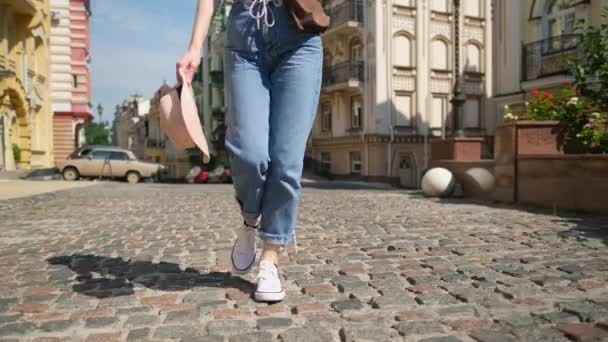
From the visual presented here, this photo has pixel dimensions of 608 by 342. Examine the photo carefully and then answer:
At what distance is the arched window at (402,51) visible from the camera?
2719 centimetres

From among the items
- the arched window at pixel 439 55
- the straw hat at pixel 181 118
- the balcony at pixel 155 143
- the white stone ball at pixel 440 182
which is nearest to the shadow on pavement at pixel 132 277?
the straw hat at pixel 181 118

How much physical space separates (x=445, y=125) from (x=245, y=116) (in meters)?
27.1

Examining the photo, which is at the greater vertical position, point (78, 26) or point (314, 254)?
point (78, 26)

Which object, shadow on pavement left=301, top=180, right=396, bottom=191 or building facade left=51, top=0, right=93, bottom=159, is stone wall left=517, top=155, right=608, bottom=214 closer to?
shadow on pavement left=301, top=180, right=396, bottom=191

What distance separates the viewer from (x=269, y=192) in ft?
8.66

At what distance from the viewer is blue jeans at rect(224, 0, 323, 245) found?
255 cm

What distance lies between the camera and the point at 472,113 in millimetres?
29688

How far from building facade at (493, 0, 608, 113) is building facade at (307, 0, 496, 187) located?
10822 millimetres

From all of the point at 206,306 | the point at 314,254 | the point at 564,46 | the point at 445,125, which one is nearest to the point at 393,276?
the point at 314,254

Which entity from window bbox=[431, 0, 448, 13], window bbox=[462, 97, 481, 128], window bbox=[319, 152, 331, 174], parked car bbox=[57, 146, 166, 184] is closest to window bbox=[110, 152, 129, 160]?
parked car bbox=[57, 146, 166, 184]

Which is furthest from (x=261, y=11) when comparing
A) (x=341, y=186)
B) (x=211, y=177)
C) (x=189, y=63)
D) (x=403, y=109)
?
(x=403, y=109)

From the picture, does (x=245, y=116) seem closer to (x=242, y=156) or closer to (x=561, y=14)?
(x=242, y=156)

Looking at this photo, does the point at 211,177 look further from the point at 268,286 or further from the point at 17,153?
the point at 268,286

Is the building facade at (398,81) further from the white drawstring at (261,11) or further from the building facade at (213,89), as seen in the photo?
the white drawstring at (261,11)
